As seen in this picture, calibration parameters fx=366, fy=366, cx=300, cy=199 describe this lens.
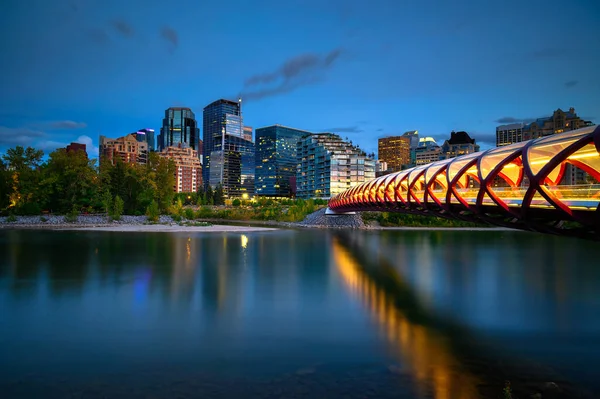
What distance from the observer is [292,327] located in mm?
15586

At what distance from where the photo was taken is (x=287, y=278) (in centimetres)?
2561

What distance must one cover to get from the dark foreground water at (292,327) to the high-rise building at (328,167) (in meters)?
92.0

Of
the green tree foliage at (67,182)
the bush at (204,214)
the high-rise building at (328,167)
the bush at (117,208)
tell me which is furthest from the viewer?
the high-rise building at (328,167)

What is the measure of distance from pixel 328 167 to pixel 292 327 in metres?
112

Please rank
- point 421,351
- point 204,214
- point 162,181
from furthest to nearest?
point 204,214, point 162,181, point 421,351

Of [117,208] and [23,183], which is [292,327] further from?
[23,183]

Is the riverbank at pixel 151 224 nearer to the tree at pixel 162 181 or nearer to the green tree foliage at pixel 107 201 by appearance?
the green tree foliage at pixel 107 201

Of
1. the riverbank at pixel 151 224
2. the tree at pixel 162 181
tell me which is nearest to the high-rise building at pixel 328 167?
the riverbank at pixel 151 224

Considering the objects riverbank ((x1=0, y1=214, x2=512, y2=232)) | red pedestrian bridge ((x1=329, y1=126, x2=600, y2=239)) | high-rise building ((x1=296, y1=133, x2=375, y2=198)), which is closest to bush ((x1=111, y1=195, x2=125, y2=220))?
riverbank ((x1=0, y1=214, x2=512, y2=232))

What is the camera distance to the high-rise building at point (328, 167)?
12381 centimetres

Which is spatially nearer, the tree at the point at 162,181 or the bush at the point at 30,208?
the bush at the point at 30,208

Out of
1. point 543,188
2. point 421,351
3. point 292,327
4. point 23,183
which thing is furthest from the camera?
Result: point 23,183

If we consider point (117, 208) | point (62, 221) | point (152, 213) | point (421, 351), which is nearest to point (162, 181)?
point (152, 213)

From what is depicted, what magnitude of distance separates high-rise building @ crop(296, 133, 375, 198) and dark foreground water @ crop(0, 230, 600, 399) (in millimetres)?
92045
